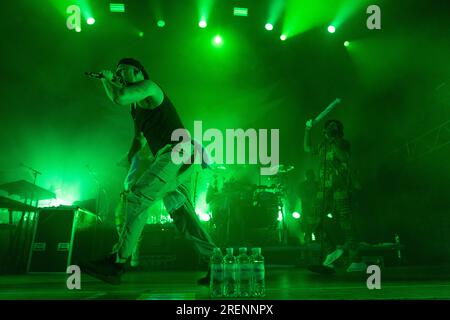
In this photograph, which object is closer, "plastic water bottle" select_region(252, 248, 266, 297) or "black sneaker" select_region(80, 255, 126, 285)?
"plastic water bottle" select_region(252, 248, 266, 297)

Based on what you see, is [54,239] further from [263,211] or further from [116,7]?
[116,7]

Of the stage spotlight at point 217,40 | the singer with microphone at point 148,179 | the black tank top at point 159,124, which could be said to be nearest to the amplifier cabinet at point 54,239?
the singer with microphone at point 148,179

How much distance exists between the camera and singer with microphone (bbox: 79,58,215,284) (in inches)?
101

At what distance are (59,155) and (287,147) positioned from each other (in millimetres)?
5438

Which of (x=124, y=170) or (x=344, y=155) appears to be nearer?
(x=344, y=155)

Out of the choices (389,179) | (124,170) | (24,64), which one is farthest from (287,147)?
(24,64)

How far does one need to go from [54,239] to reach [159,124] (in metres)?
3.55

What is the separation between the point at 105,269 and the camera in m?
2.56

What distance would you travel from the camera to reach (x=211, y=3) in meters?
7.55

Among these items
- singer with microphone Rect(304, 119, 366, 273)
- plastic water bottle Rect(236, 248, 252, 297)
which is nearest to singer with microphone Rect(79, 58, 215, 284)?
plastic water bottle Rect(236, 248, 252, 297)

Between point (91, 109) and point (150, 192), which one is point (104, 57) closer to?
point (91, 109)

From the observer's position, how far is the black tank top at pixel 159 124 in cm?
280

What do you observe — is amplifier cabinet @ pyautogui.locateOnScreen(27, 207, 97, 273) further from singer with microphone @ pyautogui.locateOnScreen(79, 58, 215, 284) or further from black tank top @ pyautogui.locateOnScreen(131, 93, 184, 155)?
black tank top @ pyautogui.locateOnScreen(131, 93, 184, 155)
